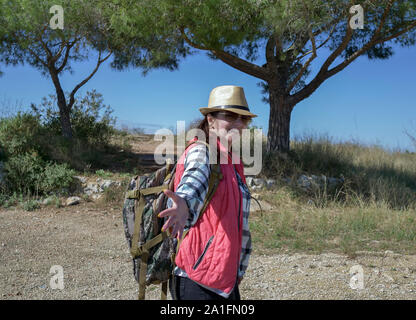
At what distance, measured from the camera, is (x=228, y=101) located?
1912 mm

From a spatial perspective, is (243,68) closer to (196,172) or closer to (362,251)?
(362,251)

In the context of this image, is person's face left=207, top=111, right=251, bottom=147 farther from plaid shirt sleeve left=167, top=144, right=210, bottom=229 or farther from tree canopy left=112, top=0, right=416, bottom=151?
tree canopy left=112, top=0, right=416, bottom=151

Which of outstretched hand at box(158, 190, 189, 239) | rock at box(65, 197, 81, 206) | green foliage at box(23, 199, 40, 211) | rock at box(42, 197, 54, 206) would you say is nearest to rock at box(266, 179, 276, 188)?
rock at box(65, 197, 81, 206)

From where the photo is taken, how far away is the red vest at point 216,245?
1.69 metres

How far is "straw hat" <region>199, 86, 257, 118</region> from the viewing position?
1896 millimetres

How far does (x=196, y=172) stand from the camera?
162 cm

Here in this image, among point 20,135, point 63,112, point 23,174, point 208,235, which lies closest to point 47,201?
point 23,174

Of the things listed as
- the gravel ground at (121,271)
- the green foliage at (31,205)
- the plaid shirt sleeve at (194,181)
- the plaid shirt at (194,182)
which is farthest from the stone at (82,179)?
the plaid shirt sleeve at (194,181)

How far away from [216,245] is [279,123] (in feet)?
27.7

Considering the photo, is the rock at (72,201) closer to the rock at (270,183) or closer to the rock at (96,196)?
the rock at (96,196)

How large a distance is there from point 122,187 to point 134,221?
6385 millimetres

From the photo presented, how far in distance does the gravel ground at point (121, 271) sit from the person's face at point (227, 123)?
7.68 ft

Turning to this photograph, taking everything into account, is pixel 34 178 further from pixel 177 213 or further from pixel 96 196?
pixel 177 213

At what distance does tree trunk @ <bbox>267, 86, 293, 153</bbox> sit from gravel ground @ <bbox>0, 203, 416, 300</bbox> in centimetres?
509
